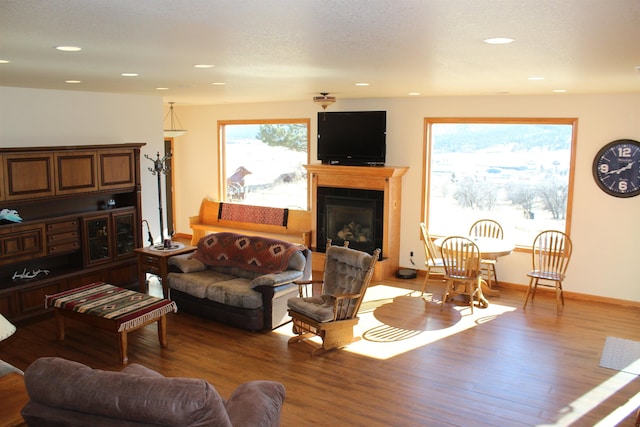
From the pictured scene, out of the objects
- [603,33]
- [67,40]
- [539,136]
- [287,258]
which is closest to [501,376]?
[287,258]

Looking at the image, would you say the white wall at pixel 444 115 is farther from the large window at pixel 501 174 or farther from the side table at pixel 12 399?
the side table at pixel 12 399

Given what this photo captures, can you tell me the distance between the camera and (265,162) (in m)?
9.64

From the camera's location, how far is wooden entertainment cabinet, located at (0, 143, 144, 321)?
5.73 m

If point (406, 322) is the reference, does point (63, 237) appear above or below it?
above

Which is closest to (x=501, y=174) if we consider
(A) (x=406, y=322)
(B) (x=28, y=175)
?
(A) (x=406, y=322)

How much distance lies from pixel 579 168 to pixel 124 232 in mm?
5852

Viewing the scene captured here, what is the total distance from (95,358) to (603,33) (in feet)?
15.8

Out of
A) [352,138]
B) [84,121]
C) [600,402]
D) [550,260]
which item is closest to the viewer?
[600,402]

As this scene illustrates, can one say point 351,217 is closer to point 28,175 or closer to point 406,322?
point 406,322

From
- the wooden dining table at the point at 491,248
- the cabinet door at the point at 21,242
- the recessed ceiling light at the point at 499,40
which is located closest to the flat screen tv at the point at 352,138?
the wooden dining table at the point at 491,248

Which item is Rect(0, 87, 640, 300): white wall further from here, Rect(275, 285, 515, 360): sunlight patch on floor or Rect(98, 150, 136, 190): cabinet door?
Rect(275, 285, 515, 360): sunlight patch on floor

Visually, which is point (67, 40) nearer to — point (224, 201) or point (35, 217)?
point (35, 217)

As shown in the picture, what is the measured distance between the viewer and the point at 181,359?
5.10 m

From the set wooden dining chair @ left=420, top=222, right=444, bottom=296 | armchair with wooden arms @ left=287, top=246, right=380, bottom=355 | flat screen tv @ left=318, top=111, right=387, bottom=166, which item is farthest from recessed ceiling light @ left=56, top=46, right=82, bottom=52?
flat screen tv @ left=318, top=111, right=387, bottom=166
